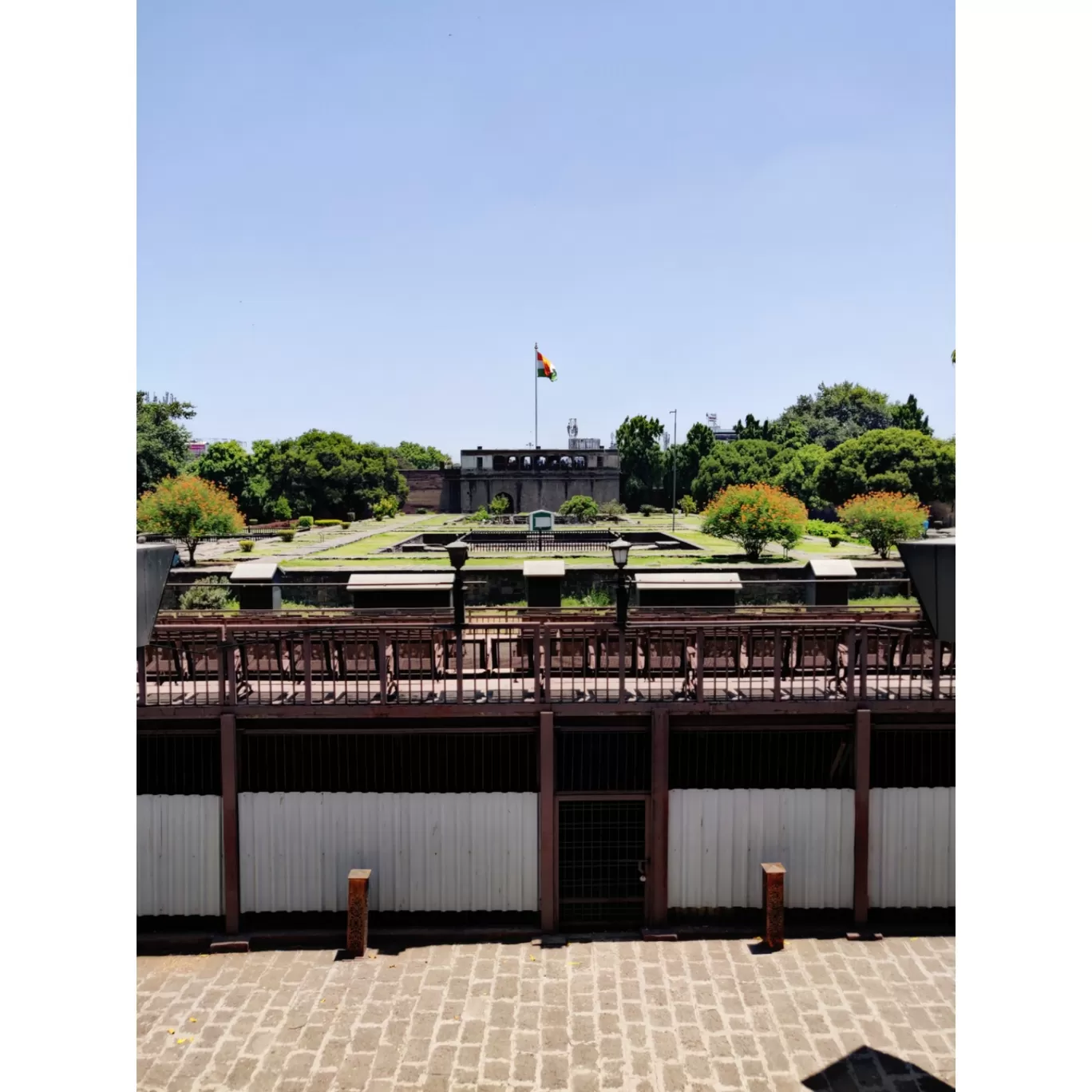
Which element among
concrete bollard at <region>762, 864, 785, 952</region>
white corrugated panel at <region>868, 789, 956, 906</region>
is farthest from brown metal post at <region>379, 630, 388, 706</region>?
white corrugated panel at <region>868, 789, 956, 906</region>

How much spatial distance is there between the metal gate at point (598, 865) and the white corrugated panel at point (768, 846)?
0.56 m

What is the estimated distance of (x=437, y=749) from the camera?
886 cm

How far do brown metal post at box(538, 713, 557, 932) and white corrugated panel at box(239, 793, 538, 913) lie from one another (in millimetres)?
74

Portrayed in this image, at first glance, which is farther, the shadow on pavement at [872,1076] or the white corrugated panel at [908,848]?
the white corrugated panel at [908,848]

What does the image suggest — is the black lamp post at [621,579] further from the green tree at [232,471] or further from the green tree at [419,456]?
the green tree at [419,456]

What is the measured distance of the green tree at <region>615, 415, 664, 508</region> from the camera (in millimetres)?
77812

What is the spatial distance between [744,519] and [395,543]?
55.3ft

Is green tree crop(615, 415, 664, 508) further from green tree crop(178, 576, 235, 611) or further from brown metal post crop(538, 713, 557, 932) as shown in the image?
brown metal post crop(538, 713, 557, 932)

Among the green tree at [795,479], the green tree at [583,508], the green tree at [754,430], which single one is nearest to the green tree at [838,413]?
the green tree at [754,430]

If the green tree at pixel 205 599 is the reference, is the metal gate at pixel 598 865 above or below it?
below

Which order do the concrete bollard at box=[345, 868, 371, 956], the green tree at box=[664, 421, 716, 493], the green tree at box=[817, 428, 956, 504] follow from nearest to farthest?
the concrete bollard at box=[345, 868, 371, 956] < the green tree at box=[817, 428, 956, 504] < the green tree at box=[664, 421, 716, 493]

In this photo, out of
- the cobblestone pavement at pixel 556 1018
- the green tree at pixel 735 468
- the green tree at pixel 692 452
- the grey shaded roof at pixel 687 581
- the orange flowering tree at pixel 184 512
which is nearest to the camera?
the cobblestone pavement at pixel 556 1018

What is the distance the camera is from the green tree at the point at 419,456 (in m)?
128
